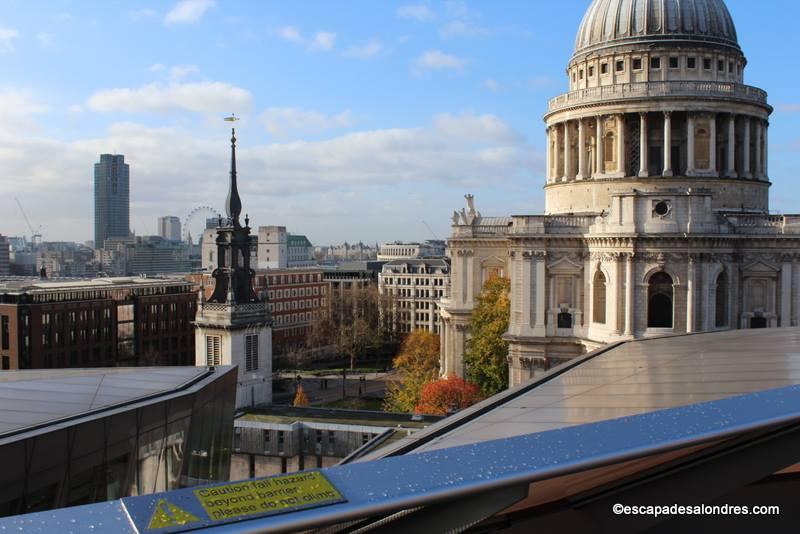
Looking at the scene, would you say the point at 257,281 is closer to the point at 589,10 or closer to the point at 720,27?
the point at 589,10

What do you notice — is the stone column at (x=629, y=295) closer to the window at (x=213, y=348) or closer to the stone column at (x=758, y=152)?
the stone column at (x=758, y=152)

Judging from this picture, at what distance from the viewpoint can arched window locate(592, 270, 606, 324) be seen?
53.1m

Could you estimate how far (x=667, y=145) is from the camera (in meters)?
60.8

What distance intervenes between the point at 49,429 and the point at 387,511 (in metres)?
11.1

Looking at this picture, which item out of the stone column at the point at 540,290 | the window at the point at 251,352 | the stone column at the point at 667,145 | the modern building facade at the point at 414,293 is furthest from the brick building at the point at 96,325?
the stone column at the point at 667,145

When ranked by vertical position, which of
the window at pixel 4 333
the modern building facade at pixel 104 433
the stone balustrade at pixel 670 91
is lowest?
the window at pixel 4 333

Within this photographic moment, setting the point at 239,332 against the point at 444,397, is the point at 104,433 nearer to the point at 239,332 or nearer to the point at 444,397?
the point at 444,397

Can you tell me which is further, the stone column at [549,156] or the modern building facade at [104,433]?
the stone column at [549,156]

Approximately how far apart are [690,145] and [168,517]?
60.8 metres

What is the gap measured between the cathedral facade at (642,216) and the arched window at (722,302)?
0.06 m

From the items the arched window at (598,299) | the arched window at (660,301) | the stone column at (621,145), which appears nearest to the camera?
the arched window at (660,301)

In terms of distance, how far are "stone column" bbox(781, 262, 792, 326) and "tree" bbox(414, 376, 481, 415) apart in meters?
20.0

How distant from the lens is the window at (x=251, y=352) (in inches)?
2338

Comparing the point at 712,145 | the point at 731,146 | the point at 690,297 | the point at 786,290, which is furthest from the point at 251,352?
the point at 731,146
